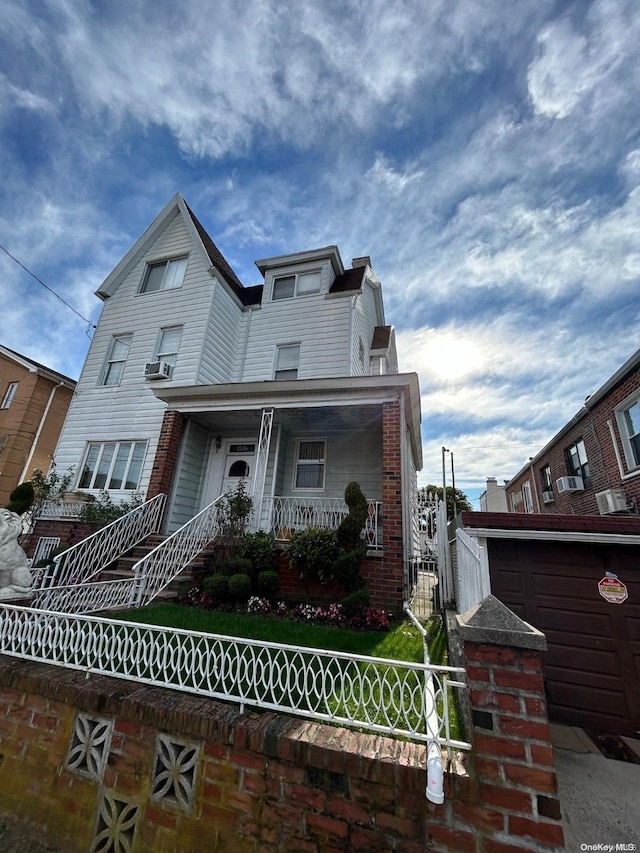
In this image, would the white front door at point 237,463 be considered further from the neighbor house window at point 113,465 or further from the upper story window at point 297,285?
the upper story window at point 297,285

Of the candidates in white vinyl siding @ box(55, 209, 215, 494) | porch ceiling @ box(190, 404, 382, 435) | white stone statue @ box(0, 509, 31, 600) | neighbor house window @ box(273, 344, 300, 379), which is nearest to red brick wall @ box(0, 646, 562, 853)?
white stone statue @ box(0, 509, 31, 600)

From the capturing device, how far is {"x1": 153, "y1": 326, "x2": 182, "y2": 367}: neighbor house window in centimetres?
1064

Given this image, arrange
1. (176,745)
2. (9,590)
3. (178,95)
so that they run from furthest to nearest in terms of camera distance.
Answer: (178,95)
(9,590)
(176,745)

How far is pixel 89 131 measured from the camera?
827 centimetres

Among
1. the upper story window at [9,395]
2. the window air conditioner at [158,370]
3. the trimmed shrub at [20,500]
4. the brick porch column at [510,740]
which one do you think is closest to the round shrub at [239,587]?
the brick porch column at [510,740]

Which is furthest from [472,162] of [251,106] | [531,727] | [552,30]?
[531,727]

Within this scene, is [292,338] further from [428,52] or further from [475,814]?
[475,814]

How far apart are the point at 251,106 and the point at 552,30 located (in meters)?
5.72

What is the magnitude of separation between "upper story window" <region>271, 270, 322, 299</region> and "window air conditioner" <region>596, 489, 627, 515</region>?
998 cm

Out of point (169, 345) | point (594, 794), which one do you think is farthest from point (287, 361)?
point (594, 794)

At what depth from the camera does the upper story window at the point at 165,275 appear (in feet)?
38.5

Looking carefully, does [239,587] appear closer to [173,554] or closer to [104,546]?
[173,554]

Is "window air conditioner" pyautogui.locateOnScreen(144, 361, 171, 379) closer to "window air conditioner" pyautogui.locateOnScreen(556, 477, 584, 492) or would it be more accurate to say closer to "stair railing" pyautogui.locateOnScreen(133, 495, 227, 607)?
"stair railing" pyautogui.locateOnScreen(133, 495, 227, 607)

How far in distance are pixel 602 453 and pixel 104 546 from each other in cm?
1234
